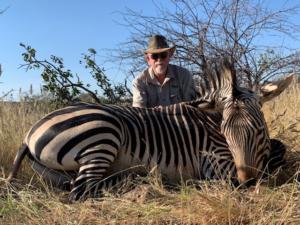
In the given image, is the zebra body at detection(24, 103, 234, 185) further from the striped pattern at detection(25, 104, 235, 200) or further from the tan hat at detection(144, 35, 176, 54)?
the tan hat at detection(144, 35, 176, 54)

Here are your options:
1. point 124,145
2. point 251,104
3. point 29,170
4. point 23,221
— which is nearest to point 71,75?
point 29,170

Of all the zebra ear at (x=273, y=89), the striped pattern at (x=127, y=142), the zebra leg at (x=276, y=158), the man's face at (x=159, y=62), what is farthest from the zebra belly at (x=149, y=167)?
the man's face at (x=159, y=62)

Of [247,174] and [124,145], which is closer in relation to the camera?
[247,174]

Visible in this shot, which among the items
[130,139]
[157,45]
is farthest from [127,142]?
[157,45]

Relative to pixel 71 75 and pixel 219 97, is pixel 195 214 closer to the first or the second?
pixel 219 97

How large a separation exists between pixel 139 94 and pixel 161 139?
45.1 inches

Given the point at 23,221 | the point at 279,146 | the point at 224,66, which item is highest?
the point at 224,66

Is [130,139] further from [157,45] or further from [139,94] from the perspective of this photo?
[157,45]

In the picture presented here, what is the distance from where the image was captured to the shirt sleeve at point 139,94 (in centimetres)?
467

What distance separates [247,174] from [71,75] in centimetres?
370

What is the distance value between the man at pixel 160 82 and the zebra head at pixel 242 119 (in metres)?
1.10

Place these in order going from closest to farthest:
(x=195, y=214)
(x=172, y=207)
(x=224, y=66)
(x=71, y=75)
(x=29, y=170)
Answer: (x=195, y=214) < (x=172, y=207) < (x=224, y=66) < (x=29, y=170) < (x=71, y=75)

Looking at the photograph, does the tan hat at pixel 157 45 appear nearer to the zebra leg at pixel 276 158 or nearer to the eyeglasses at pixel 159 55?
the eyeglasses at pixel 159 55

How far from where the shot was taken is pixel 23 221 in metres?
2.47
